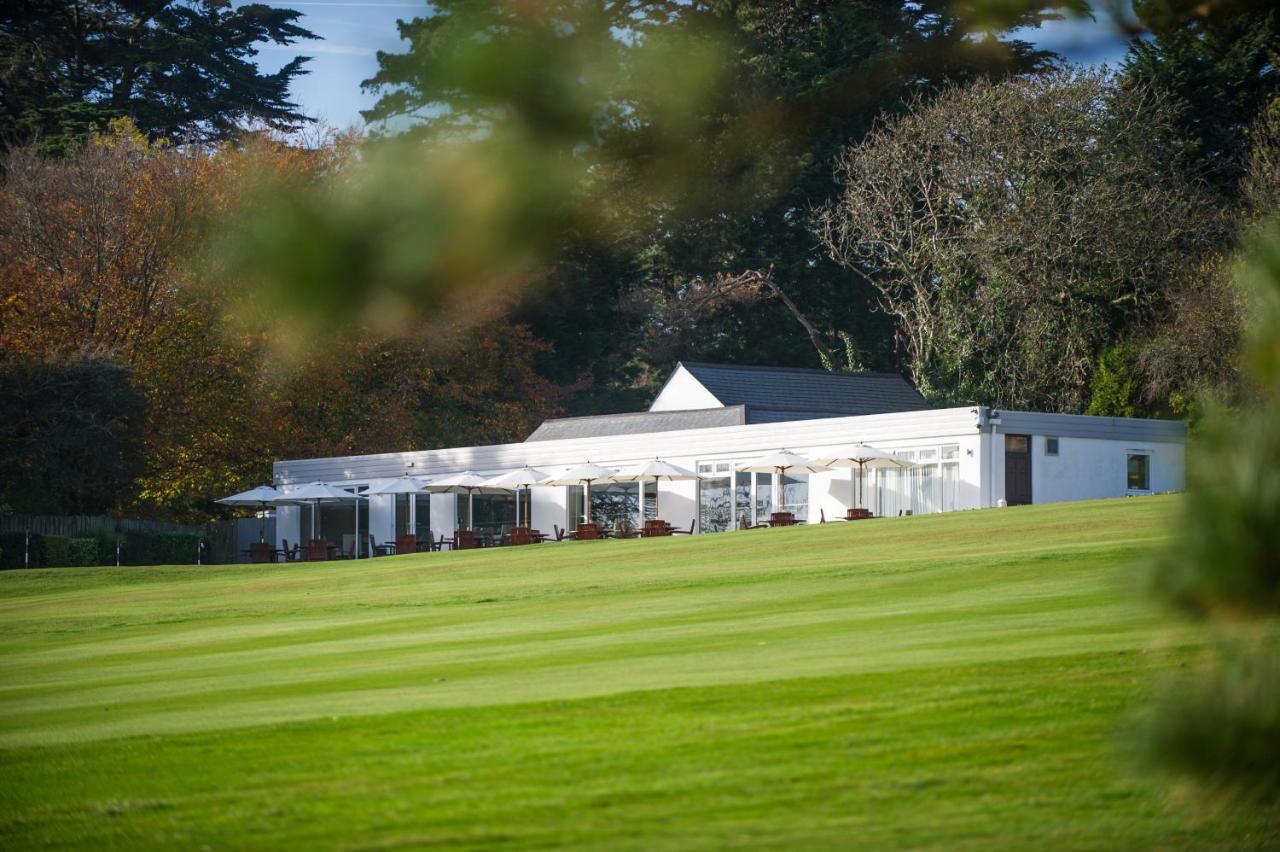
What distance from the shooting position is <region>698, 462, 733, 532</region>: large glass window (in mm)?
41156

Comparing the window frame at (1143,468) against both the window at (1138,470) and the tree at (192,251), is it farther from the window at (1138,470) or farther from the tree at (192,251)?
the tree at (192,251)

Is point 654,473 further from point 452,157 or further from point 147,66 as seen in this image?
point 452,157

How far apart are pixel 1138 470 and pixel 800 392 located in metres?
10.5

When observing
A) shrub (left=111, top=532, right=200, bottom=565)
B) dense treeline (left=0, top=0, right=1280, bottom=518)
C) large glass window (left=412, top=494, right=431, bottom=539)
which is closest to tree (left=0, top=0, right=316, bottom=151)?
dense treeline (left=0, top=0, right=1280, bottom=518)

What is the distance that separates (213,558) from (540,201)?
49.5m

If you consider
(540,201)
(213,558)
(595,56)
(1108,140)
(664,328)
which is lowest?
(213,558)

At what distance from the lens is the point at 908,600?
18.0 m

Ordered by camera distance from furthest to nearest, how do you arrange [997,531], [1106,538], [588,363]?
[588,363] → [997,531] → [1106,538]

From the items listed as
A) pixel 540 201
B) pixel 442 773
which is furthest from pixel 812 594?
pixel 540 201

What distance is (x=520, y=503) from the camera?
4609 centimetres

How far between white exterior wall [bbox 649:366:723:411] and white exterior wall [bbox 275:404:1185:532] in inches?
4.0

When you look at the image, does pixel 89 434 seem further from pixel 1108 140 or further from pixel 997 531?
pixel 1108 140

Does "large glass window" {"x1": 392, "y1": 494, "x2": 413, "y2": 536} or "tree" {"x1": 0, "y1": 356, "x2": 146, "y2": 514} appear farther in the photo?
"large glass window" {"x1": 392, "y1": 494, "x2": 413, "y2": 536}

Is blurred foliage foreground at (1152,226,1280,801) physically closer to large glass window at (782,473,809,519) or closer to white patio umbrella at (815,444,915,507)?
white patio umbrella at (815,444,915,507)
